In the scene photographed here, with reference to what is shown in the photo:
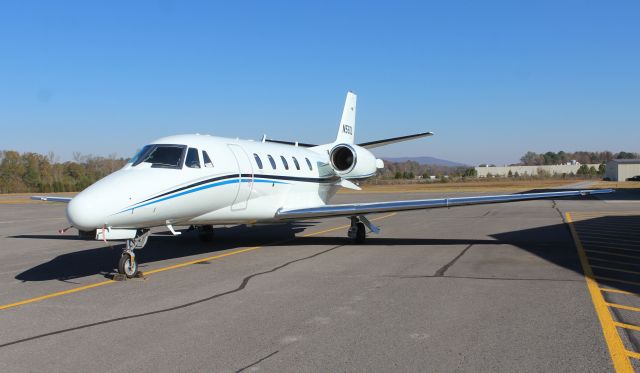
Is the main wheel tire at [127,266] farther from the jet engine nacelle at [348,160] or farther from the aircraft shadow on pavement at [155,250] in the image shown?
the jet engine nacelle at [348,160]

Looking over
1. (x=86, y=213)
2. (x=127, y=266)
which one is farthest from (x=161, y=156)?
(x=86, y=213)

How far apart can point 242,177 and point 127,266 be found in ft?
12.2

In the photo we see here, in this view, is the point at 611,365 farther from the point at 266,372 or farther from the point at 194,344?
the point at 194,344

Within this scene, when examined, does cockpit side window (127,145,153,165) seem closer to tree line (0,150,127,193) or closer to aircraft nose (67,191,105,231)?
aircraft nose (67,191,105,231)

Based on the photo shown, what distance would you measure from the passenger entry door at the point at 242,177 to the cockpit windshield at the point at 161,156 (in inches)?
68.6

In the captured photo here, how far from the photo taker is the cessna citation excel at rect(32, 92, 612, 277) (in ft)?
29.3

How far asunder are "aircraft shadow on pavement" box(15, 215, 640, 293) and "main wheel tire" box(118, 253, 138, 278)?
853mm

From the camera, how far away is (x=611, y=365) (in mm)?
4660

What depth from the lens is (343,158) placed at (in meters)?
17.9

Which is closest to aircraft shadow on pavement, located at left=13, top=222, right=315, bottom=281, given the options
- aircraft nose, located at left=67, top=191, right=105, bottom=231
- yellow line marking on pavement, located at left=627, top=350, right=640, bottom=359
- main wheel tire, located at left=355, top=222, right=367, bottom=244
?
aircraft nose, located at left=67, top=191, right=105, bottom=231

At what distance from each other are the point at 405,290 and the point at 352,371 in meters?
3.49

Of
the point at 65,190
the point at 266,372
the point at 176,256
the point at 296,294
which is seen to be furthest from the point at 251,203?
the point at 65,190

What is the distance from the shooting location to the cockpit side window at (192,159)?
10.8 m

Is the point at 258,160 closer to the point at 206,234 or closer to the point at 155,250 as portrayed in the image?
the point at 206,234
